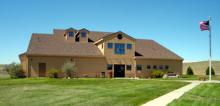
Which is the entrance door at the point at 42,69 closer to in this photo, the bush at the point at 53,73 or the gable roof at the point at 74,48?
the bush at the point at 53,73

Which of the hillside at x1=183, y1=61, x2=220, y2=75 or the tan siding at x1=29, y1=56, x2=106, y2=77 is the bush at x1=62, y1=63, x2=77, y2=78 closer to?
the tan siding at x1=29, y1=56, x2=106, y2=77

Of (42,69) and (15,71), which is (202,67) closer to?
(42,69)

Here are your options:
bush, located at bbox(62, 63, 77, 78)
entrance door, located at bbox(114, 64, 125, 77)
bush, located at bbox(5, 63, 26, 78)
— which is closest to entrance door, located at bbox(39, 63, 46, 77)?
bush, located at bbox(5, 63, 26, 78)

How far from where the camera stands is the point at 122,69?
4916 centimetres

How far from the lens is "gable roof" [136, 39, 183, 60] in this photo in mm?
51191

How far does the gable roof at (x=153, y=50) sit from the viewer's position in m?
51.2

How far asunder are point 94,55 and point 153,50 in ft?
36.0

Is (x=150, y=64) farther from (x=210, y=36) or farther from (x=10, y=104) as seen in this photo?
(x=10, y=104)

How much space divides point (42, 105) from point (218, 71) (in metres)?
58.5

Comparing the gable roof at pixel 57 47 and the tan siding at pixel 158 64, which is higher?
the gable roof at pixel 57 47

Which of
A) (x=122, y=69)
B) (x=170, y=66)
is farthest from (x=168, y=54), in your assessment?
(x=122, y=69)

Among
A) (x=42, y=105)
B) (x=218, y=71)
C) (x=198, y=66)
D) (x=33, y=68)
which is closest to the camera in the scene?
(x=42, y=105)

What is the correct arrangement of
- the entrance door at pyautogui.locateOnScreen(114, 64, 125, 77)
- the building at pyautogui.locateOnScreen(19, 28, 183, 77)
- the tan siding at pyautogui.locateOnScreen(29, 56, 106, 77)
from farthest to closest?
the entrance door at pyautogui.locateOnScreen(114, 64, 125, 77) → the building at pyautogui.locateOnScreen(19, 28, 183, 77) → the tan siding at pyautogui.locateOnScreen(29, 56, 106, 77)

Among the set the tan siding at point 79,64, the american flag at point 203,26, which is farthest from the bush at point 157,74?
the american flag at point 203,26
